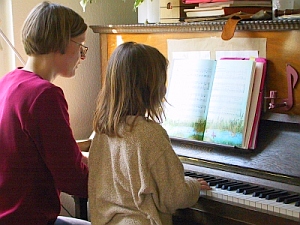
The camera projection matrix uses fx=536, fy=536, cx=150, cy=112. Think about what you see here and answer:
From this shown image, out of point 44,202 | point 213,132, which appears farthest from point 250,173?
point 44,202

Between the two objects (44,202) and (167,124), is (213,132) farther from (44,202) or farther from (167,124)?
(44,202)

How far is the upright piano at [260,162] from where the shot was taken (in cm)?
162

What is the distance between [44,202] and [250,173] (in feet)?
2.32

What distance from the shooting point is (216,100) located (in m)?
2.01

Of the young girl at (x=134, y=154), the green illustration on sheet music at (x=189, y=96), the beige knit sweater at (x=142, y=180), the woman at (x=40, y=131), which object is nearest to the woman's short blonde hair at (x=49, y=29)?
the woman at (x=40, y=131)

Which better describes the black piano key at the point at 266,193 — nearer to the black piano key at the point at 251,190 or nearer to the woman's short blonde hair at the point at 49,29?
the black piano key at the point at 251,190

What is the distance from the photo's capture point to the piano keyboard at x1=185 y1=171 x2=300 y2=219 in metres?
1.55

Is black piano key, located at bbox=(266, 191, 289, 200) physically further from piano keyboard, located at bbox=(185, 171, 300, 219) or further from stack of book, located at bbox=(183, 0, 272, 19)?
stack of book, located at bbox=(183, 0, 272, 19)

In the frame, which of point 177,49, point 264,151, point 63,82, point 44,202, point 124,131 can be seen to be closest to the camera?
point 124,131

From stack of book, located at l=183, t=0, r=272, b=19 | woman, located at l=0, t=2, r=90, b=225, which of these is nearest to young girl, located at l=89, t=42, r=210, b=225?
woman, located at l=0, t=2, r=90, b=225

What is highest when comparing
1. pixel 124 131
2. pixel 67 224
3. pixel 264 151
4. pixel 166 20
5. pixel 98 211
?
pixel 166 20

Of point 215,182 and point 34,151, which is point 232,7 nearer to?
point 215,182

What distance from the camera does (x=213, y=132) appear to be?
200 centimetres

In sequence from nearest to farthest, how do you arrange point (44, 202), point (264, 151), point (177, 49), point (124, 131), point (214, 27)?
point (124, 131)
point (44, 202)
point (264, 151)
point (214, 27)
point (177, 49)
